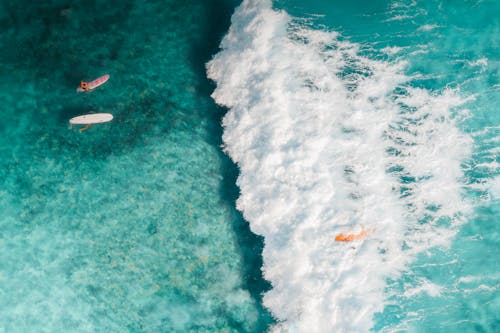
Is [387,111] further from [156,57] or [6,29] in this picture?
[6,29]

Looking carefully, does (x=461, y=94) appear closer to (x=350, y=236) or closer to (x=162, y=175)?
(x=350, y=236)

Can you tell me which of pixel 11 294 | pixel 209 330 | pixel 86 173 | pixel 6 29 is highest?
pixel 6 29

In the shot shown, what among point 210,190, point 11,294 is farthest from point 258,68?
point 11,294

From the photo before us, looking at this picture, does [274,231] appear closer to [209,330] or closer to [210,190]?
[210,190]

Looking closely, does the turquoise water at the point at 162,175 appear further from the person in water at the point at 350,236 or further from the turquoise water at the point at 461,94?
the person in water at the point at 350,236

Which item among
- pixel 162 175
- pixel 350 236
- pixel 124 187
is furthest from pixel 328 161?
pixel 124 187

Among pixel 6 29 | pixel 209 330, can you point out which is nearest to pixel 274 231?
pixel 209 330

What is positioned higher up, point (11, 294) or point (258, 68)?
point (258, 68)

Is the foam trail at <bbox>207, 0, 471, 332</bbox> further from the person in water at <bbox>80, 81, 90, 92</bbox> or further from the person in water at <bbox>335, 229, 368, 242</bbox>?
the person in water at <bbox>80, 81, 90, 92</bbox>
